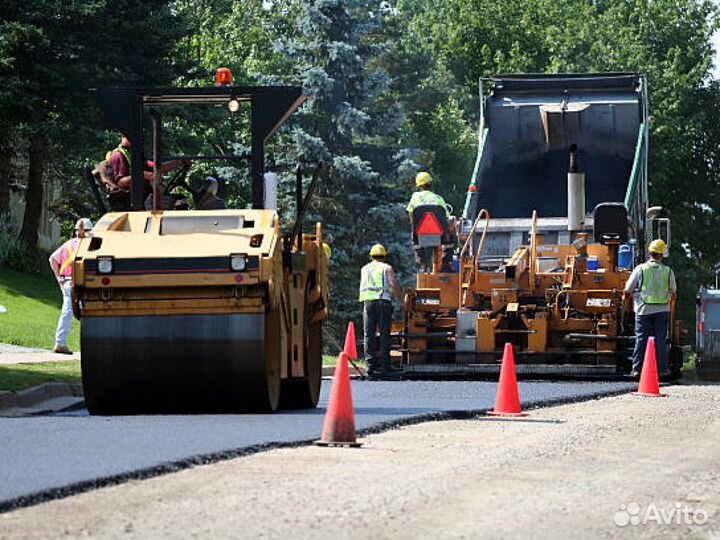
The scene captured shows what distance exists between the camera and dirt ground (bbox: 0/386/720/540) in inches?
307

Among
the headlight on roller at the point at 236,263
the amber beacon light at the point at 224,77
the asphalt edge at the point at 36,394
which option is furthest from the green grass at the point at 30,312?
the headlight on roller at the point at 236,263

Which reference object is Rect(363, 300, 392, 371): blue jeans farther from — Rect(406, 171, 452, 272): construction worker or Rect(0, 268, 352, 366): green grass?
Rect(0, 268, 352, 366): green grass

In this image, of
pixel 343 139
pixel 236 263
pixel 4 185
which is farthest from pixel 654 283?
pixel 4 185

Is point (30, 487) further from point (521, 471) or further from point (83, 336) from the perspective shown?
point (83, 336)

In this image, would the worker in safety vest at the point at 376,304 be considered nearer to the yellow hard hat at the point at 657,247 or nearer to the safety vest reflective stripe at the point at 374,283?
the safety vest reflective stripe at the point at 374,283

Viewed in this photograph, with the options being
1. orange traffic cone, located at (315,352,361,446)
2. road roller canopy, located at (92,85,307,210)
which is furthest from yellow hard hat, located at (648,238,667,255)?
orange traffic cone, located at (315,352,361,446)

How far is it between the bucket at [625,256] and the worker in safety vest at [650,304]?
0.66m

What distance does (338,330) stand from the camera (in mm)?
41000

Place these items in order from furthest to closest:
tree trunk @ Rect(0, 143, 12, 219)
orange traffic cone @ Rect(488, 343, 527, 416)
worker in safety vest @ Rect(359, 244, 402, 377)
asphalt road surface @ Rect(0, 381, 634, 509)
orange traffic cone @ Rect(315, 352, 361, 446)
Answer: tree trunk @ Rect(0, 143, 12, 219) → worker in safety vest @ Rect(359, 244, 402, 377) → orange traffic cone @ Rect(488, 343, 527, 416) → orange traffic cone @ Rect(315, 352, 361, 446) → asphalt road surface @ Rect(0, 381, 634, 509)

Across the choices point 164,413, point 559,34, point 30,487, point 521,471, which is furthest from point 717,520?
point 559,34

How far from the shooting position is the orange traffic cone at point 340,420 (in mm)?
11539

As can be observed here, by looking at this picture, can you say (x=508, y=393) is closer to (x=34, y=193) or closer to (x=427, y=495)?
(x=427, y=495)

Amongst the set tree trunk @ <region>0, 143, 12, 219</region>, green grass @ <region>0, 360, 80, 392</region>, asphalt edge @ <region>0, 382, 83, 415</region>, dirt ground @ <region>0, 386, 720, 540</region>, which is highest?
tree trunk @ <region>0, 143, 12, 219</region>

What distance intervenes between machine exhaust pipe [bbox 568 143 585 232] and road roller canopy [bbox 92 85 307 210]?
7.91m
